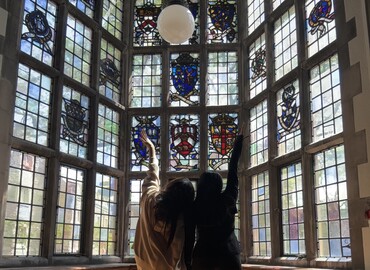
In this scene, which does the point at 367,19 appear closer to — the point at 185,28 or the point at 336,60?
the point at 336,60

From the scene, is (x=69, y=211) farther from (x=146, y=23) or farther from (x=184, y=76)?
(x=146, y=23)

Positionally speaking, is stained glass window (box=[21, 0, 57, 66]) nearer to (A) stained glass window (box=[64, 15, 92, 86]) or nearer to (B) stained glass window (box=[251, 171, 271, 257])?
(A) stained glass window (box=[64, 15, 92, 86])

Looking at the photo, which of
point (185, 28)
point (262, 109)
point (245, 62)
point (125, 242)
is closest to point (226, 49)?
point (245, 62)

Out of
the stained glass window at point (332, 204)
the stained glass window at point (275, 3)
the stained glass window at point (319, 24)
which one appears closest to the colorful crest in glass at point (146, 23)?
the stained glass window at point (275, 3)

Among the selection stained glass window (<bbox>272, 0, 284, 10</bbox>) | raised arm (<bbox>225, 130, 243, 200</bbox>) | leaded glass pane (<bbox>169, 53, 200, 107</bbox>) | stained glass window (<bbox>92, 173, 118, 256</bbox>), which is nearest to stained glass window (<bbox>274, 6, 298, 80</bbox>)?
stained glass window (<bbox>272, 0, 284, 10</bbox>)

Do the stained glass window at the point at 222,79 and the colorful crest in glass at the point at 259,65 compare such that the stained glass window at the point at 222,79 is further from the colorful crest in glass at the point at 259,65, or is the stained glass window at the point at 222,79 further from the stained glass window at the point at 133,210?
the stained glass window at the point at 133,210

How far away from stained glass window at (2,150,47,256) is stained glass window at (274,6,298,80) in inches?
95.1

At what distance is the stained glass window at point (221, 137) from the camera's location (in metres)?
5.38

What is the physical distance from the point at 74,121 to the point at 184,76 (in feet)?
4.87

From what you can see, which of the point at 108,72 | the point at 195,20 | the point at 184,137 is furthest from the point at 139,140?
the point at 195,20

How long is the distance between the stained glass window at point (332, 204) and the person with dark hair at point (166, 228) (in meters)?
2.02

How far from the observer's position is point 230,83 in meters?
5.60

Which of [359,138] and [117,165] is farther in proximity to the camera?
[117,165]

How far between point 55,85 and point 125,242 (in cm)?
184
